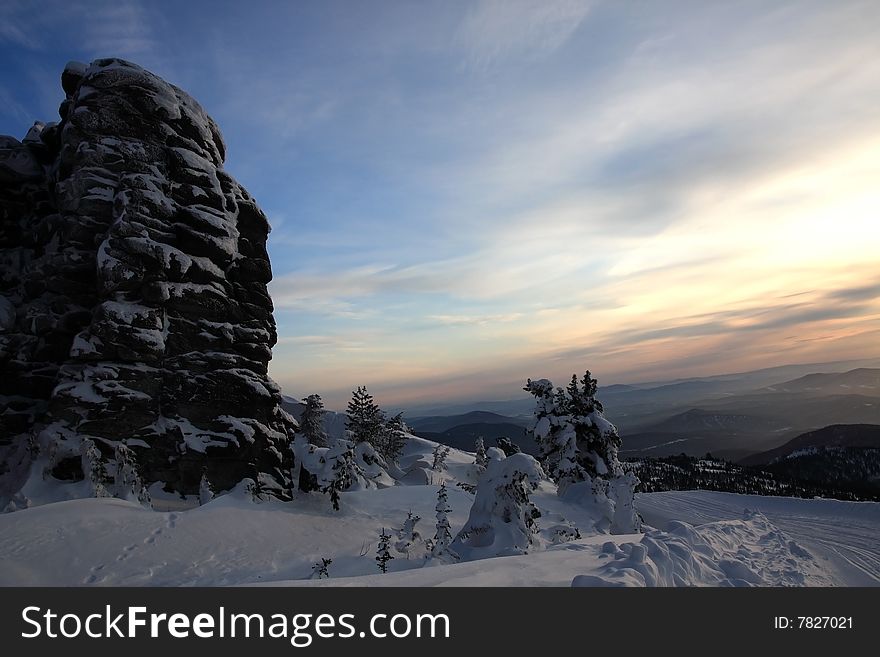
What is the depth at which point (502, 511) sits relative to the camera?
1495cm

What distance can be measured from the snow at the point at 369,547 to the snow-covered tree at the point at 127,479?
1220 millimetres

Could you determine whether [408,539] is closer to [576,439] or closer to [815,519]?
[576,439]

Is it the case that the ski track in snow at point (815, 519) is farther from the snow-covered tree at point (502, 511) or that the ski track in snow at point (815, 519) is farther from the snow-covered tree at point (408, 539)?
the snow-covered tree at point (408, 539)

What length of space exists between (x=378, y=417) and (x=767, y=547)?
4758 cm

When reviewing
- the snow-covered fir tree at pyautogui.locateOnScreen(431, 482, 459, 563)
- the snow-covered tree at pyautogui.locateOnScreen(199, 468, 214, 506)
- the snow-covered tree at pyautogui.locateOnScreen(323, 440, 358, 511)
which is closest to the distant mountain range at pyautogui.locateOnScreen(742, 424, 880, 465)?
the snow-covered tree at pyautogui.locateOnScreen(323, 440, 358, 511)

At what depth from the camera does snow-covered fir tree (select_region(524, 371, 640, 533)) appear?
29.7m

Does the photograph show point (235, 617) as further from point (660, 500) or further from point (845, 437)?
point (845, 437)

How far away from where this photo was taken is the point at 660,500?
36594 mm

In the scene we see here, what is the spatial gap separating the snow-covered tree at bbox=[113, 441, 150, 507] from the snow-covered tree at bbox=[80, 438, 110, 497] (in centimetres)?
55

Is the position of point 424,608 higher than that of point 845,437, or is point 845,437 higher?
point 424,608

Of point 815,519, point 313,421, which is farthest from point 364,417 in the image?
point 815,519

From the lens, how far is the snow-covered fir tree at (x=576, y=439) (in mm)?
29688

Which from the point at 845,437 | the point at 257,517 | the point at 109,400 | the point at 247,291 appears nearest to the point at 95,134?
the point at 247,291

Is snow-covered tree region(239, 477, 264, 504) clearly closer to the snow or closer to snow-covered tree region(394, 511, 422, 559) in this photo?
the snow
